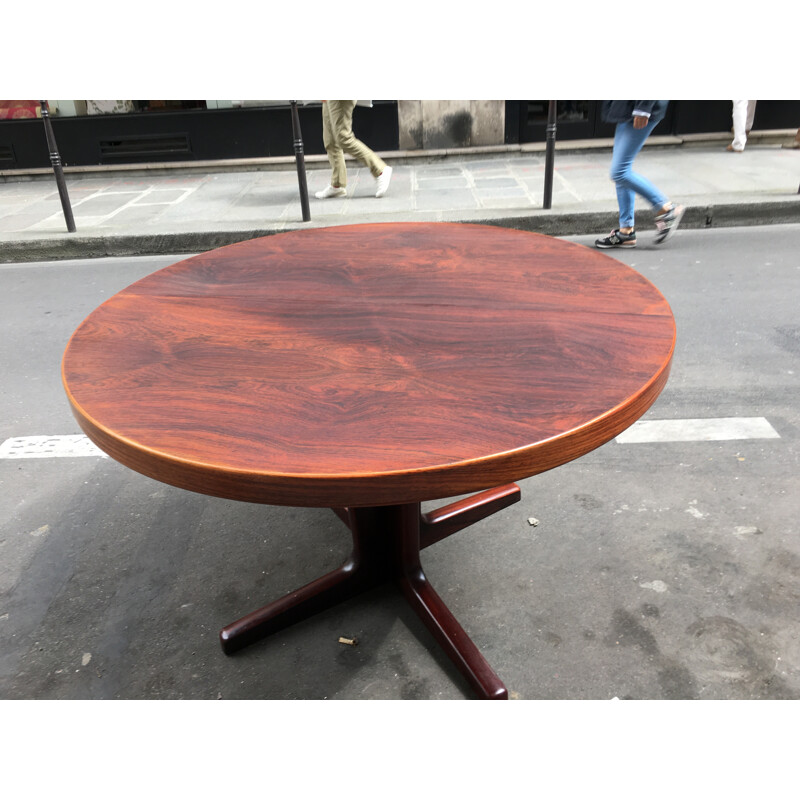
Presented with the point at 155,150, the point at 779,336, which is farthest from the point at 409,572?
the point at 155,150

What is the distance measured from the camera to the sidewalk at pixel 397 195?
5.43 m

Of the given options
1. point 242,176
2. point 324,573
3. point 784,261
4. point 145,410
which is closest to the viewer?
point 145,410

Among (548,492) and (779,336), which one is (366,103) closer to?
(779,336)

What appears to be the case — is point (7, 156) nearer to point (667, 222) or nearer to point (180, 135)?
point (180, 135)

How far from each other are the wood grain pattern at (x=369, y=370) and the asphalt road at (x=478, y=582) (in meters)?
0.84

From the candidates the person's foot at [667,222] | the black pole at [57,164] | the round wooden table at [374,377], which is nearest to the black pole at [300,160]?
the black pole at [57,164]

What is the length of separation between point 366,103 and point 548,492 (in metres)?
4.67

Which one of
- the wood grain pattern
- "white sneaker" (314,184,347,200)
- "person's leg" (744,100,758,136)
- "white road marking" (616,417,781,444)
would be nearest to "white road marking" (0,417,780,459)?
"white road marking" (616,417,781,444)

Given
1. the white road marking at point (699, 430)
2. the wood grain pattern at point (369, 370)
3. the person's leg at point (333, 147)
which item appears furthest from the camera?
the person's leg at point (333, 147)

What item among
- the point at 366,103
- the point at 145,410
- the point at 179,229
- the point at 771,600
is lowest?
the point at 771,600

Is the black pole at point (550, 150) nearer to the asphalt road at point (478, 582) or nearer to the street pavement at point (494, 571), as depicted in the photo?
Answer: the street pavement at point (494, 571)

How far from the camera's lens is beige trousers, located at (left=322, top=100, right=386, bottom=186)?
18.6 ft

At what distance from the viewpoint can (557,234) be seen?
550 centimetres

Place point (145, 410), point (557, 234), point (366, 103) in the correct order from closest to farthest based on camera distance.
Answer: point (145, 410) → point (557, 234) → point (366, 103)
